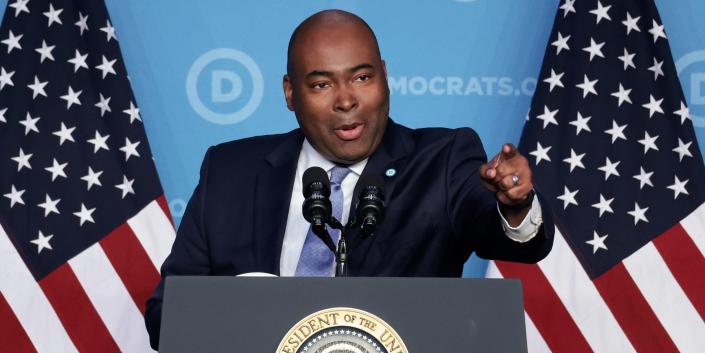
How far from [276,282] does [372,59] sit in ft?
2.83

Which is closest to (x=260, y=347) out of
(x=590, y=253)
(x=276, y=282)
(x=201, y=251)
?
(x=276, y=282)

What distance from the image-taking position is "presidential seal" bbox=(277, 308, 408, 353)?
1477 millimetres

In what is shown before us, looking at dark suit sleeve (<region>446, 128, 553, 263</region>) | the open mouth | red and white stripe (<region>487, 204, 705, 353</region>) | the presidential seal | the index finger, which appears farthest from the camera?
red and white stripe (<region>487, 204, 705, 353</region>)

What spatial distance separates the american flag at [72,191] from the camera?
11.8ft

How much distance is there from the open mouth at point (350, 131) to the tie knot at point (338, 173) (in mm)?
81

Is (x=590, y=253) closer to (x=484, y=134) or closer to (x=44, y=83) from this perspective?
(x=484, y=134)

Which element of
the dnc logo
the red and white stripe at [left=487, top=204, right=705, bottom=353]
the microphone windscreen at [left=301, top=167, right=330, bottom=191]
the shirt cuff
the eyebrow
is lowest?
the red and white stripe at [left=487, top=204, right=705, bottom=353]

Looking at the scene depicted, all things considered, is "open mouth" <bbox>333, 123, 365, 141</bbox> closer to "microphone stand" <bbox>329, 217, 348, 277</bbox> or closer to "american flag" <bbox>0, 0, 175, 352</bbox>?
"microphone stand" <bbox>329, 217, 348, 277</bbox>

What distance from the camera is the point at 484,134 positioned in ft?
12.4

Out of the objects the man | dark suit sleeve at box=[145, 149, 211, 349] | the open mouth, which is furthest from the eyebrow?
dark suit sleeve at box=[145, 149, 211, 349]

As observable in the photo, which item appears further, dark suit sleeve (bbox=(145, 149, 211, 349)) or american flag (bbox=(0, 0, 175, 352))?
american flag (bbox=(0, 0, 175, 352))

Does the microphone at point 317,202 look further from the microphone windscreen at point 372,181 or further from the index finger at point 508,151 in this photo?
the index finger at point 508,151

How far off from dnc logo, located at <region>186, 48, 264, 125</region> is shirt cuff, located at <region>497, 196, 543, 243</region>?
6.65 ft

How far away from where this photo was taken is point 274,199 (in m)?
2.32
